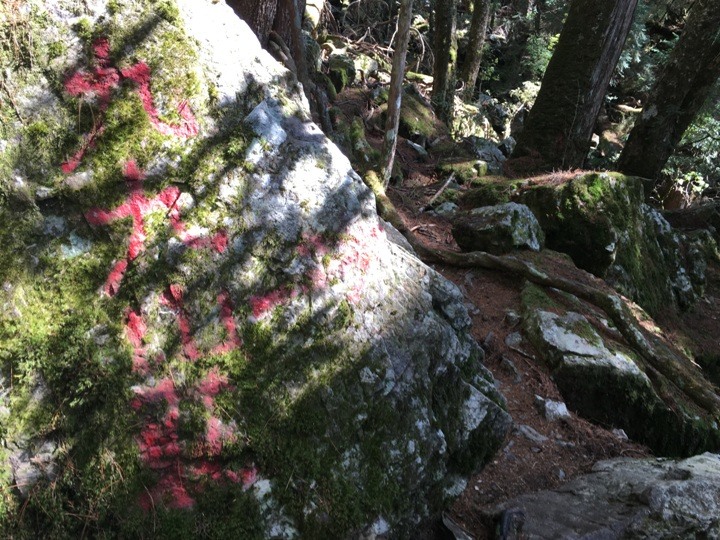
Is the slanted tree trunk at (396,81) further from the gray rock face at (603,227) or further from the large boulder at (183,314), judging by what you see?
the large boulder at (183,314)

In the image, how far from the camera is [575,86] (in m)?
9.18

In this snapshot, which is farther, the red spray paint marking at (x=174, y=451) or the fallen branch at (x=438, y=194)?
the fallen branch at (x=438, y=194)

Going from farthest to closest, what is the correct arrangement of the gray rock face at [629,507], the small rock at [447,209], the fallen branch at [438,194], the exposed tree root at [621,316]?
the fallen branch at [438,194] → the small rock at [447,209] → the exposed tree root at [621,316] → the gray rock face at [629,507]

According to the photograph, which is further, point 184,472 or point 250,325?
point 250,325

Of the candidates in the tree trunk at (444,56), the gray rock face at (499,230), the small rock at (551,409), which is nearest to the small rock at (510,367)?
the small rock at (551,409)

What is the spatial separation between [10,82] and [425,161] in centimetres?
859

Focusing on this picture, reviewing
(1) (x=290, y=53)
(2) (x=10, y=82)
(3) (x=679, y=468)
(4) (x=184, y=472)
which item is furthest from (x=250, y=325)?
(1) (x=290, y=53)

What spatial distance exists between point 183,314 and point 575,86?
8946 millimetres

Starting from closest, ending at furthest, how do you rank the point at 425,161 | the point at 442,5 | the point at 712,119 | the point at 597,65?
the point at 597,65 < the point at 425,161 < the point at 442,5 < the point at 712,119

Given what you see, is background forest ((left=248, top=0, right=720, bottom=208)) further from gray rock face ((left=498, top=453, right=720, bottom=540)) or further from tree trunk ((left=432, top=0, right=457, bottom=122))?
gray rock face ((left=498, top=453, right=720, bottom=540))

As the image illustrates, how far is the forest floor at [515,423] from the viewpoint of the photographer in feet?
11.2

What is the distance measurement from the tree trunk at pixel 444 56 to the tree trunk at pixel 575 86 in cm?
284

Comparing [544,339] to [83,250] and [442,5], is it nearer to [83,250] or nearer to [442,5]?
[83,250]

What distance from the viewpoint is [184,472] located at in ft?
8.09
